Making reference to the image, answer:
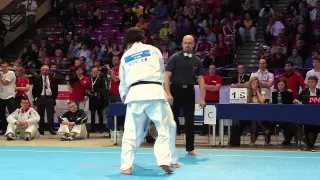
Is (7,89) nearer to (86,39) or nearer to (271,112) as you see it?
(86,39)

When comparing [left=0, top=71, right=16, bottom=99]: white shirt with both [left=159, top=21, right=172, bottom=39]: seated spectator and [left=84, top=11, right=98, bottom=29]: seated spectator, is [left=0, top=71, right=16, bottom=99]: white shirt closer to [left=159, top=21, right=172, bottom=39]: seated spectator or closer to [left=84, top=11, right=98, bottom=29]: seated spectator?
[left=159, top=21, right=172, bottom=39]: seated spectator

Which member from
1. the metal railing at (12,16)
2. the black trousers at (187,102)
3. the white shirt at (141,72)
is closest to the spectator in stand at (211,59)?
the black trousers at (187,102)

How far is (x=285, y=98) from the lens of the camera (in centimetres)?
1066

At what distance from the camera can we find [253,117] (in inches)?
419

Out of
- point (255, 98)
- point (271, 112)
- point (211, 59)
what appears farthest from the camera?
point (211, 59)

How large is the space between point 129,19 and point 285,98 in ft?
33.1

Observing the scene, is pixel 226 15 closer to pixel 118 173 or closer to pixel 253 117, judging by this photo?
pixel 253 117

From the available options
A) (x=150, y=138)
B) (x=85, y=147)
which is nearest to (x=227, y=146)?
(x=150, y=138)

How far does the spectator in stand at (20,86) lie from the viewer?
13.8 meters

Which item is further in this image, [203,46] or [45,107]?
[203,46]

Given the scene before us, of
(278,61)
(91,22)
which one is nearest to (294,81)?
(278,61)

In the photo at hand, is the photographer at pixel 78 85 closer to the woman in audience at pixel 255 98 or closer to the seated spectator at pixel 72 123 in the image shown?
the seated spectator at pixel 72 123

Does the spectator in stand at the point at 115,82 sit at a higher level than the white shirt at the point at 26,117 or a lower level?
higher

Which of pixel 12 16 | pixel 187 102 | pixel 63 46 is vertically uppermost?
pixel 12 16
